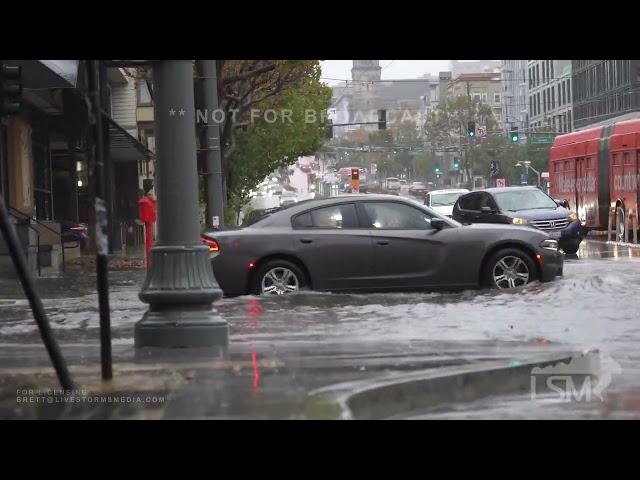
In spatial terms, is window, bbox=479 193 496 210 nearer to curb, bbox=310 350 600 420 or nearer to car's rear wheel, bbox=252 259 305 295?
car's rear wheel, bbox=252 259 305 295

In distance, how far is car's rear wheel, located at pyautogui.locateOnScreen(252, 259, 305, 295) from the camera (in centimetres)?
1541

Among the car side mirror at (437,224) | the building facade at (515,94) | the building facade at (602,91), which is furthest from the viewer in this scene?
the building facade at (515,94)

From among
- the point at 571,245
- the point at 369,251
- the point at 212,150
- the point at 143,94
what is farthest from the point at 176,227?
the point at 143,94

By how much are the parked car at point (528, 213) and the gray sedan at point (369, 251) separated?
8.01m

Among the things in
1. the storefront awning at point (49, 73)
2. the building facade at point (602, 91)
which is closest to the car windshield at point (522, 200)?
the storefront awning at point (49, 73)

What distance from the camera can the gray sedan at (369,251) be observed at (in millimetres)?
15430

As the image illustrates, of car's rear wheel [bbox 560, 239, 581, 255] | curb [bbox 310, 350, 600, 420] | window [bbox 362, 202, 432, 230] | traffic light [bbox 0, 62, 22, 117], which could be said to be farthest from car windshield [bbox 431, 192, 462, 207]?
curb [bbox 310, 350, 600, 420]

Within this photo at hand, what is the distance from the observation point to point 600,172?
33.3 metres

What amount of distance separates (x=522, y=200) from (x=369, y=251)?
1062 cm

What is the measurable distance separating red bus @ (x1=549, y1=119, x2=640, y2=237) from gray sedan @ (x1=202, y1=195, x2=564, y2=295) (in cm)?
1526

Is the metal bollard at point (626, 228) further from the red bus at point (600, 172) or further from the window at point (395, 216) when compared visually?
the window at point (395, 216)

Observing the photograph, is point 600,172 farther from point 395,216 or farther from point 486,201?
point 395,216
